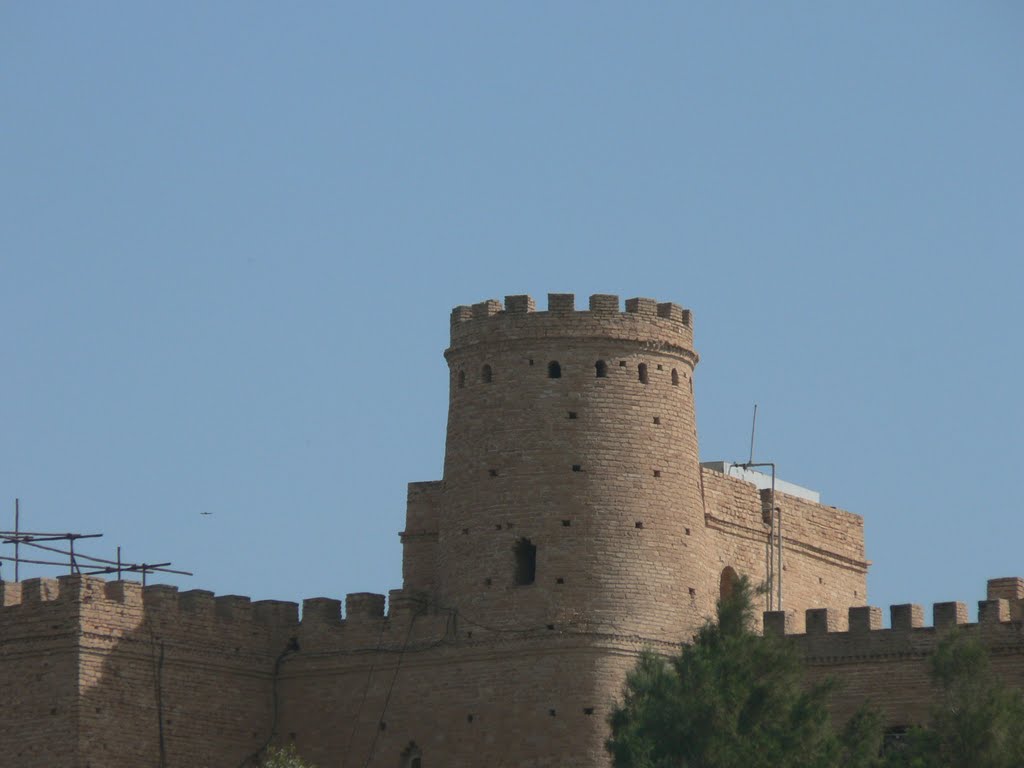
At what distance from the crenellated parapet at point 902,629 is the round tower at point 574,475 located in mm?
2293

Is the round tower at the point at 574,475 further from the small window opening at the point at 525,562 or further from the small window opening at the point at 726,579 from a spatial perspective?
the small window opening at the point at 726,579

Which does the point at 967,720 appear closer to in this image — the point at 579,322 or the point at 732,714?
the point at 732,714

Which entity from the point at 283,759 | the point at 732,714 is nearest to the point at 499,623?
the point at 283,759

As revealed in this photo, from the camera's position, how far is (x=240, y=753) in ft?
219

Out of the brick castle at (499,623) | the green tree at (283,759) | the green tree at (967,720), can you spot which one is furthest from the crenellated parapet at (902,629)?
the green tree at (283,759)

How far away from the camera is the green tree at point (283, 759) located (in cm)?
6391

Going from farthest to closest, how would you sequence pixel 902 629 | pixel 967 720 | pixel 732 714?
pixel 902 629, pixel 732 714, pixel 967 720

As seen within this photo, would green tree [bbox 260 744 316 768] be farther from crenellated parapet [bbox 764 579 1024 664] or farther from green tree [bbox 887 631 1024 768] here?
green tree [bbox 887 631 1024 768]

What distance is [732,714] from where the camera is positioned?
194ft

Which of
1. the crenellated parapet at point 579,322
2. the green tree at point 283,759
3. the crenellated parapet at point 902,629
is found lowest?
the green tree at point 283,759

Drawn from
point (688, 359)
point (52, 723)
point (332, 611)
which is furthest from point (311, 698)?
point (688, 359)

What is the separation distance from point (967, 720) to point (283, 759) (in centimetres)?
1358

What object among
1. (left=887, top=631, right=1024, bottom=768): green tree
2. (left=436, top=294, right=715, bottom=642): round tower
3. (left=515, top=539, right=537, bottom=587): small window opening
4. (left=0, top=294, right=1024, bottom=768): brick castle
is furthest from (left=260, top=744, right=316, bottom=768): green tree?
(left=887, top=631, right=1024, bottom=768): green tree

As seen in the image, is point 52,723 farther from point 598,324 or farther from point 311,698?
point 598,324
